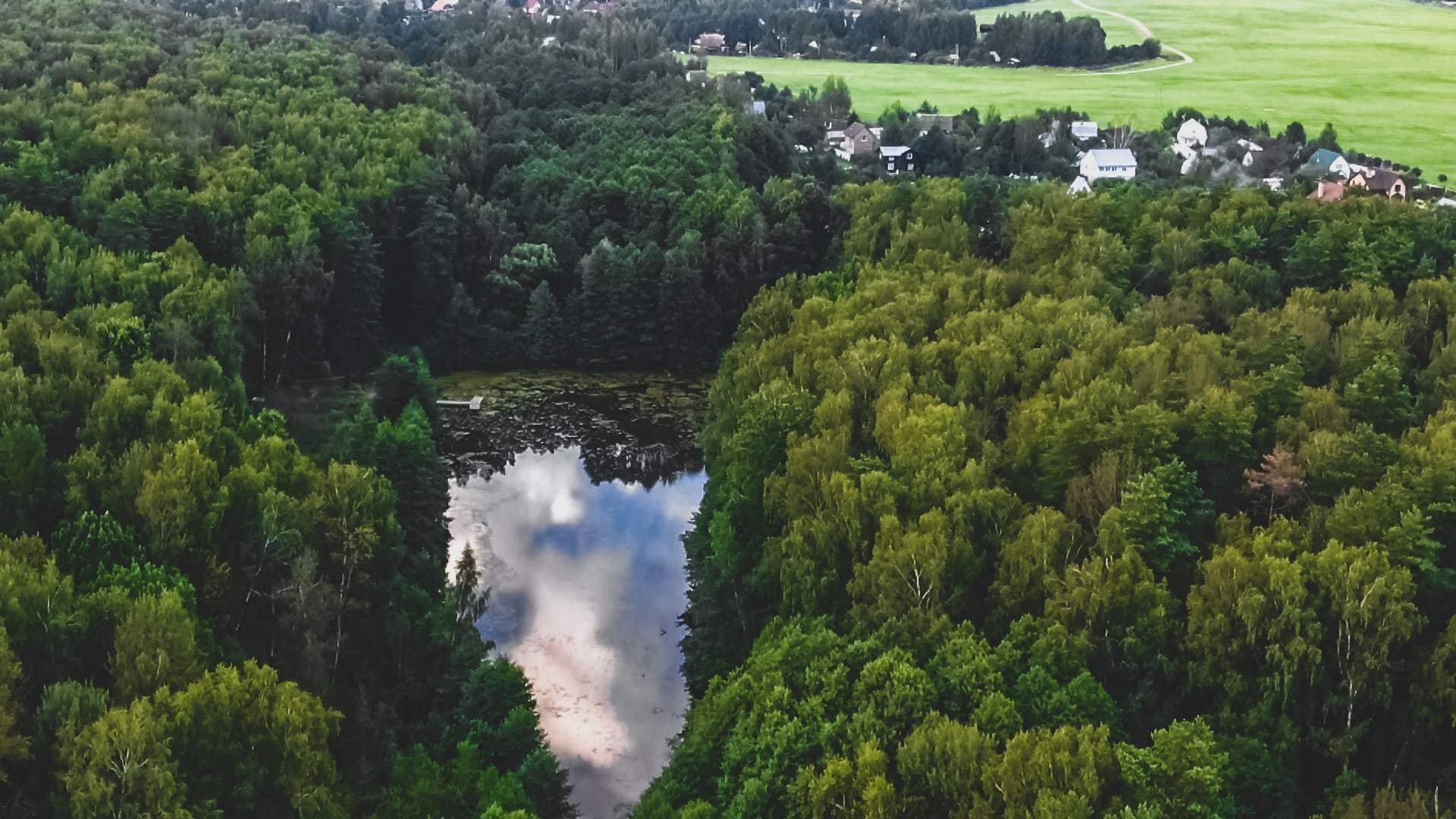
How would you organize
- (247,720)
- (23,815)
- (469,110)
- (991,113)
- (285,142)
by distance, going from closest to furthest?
(23,815) < (247,720) < (285,142) < (469,110) < (991,113)

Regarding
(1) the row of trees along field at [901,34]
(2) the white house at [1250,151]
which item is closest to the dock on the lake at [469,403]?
(2) the white house at [1250,151]

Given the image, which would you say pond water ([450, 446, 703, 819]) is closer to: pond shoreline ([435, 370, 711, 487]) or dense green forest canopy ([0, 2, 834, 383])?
A: pond shoreline ([435, 370, 711, 487])

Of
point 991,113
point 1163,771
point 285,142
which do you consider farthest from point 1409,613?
point 991,113

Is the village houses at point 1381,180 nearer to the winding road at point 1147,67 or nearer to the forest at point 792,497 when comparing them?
the forest at point 792,497

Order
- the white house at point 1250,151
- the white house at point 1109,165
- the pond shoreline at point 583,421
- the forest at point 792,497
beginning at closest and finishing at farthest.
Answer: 1. the forest at point 792,497
2. the pond shoreline at point 583,421
3. the white house at point 1109,165
4. the white house at point 1250,151

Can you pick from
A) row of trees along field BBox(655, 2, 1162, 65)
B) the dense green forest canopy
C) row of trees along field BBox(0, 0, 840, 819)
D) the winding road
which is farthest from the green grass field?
the dense green forest canopy

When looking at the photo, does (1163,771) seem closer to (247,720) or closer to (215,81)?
(247,720)
